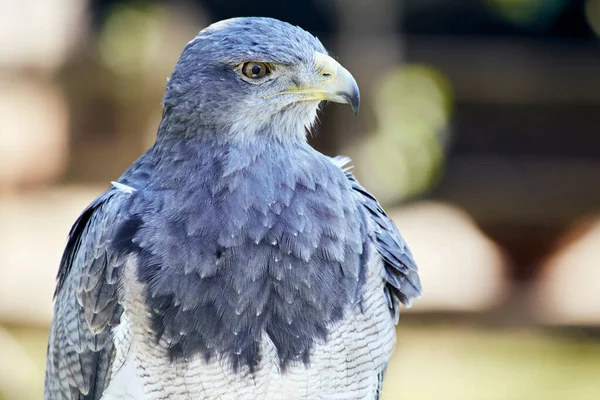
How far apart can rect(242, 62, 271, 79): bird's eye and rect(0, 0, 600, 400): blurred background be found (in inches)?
191

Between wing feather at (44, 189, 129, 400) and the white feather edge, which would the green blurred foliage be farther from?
the white feather edge

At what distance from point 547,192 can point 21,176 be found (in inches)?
186

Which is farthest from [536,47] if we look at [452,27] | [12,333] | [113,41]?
[12,333]

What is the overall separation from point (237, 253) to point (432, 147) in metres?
5.33

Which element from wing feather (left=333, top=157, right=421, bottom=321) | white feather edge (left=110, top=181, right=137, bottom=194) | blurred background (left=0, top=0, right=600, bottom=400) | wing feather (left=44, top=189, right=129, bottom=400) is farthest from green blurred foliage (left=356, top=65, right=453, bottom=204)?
white feather edge (left=110, top=181, right=137, bottom=194)

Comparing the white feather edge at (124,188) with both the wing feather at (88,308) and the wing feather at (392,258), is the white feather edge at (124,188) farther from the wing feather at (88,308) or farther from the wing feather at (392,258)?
the wing feather at (392,258)

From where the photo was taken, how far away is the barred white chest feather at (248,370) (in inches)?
130

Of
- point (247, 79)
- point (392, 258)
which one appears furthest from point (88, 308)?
point (392, 258)

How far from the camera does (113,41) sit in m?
8.38

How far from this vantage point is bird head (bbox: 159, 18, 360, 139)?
3.38m

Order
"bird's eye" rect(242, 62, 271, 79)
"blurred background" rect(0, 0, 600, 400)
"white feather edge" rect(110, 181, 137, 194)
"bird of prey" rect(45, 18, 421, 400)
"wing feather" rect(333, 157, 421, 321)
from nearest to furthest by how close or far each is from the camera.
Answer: "bird of prey" rect(45, 18, 421, 400) < "bird's eye" rect(242, 62, 271, 79) < "white feather edge" rect(110, 181, 137, 194) < "wing feather" rect(333, 157, 421, 321) < "blurred background" rect(0, 0, 600, 400)

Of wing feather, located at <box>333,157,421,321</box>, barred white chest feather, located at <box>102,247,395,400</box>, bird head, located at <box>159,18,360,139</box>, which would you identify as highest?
bird head, located at <box>159,18,360,139</box>

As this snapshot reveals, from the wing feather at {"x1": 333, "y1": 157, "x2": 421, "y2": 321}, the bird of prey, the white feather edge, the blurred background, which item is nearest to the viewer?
the bird of prey

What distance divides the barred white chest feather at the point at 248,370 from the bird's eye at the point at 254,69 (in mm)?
768
